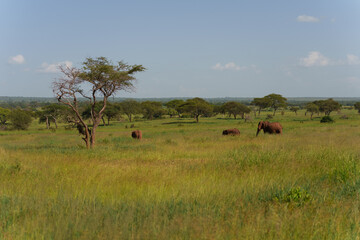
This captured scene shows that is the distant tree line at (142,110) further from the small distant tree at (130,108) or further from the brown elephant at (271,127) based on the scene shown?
the brown elephant at (271,127)

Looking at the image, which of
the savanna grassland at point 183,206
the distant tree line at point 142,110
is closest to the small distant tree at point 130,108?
the distant tree line at point 142,110

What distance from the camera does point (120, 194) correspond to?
5.27 meters

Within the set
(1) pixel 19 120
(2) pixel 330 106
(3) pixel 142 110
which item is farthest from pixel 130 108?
(2) pixel 330 106

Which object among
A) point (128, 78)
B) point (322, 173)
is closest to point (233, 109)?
point (128, 78)

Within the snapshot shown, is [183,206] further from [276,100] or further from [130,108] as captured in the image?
[276,100]

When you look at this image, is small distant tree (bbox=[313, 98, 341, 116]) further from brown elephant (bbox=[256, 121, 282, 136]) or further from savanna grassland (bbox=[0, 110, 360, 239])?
savanna grassland (bbox=[0, 110, 360, 239])

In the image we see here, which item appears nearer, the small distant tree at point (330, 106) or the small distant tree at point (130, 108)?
the small distant tree at point (130, 108)

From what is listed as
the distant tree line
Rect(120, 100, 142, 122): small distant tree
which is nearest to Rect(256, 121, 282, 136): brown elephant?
the distant tree line

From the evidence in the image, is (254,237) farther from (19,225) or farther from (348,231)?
(19,225)

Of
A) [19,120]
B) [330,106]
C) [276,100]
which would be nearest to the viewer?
[19,120]

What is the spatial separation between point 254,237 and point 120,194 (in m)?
2.89

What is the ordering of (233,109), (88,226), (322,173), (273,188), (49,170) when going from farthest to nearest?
1. (233,109)
2. (49,170)
3. (322,173)
4. (273,188)
5. (88,226)

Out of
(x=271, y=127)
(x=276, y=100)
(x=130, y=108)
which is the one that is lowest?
(x=271, y=127)

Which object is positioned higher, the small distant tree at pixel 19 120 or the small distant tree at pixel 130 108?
the small distant tree at pixel 130 108
